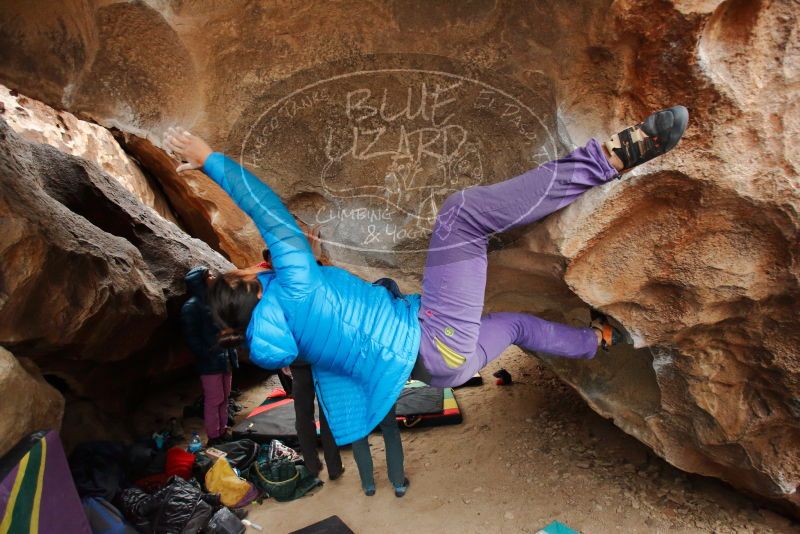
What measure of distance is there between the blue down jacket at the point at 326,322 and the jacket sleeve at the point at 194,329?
1.72 metres

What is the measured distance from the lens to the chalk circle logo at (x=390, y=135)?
1.86m

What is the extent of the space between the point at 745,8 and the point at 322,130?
57.5 inches

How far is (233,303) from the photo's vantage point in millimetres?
1932

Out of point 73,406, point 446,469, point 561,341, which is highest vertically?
point 561,341

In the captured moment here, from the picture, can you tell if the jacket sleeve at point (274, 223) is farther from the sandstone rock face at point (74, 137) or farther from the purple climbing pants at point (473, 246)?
the sandstone rock face at point (74, 137)

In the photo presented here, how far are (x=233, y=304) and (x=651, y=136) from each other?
1.54 m

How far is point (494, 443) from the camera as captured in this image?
3197mm

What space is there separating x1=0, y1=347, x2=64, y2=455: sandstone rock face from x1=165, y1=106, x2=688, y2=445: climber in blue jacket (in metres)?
0.75

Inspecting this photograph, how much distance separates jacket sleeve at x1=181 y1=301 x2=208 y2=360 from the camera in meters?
3.58

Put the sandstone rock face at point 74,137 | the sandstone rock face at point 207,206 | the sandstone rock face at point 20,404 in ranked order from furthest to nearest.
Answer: the sandstone rock face at point 207,206, the sandstone rock face at point 74,137, the sandstone rock face at point 20,404

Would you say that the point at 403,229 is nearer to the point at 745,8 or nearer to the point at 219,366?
the point at 745,8

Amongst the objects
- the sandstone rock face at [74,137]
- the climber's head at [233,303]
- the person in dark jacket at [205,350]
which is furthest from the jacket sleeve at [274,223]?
the sandstone rock face at [74,137]

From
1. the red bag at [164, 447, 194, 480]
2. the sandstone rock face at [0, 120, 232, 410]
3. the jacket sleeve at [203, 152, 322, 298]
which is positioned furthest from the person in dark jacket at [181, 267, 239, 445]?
the jacket sleeve at [203, 152, 322, 298]

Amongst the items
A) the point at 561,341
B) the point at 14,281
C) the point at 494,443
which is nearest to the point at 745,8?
the point at 561,341
